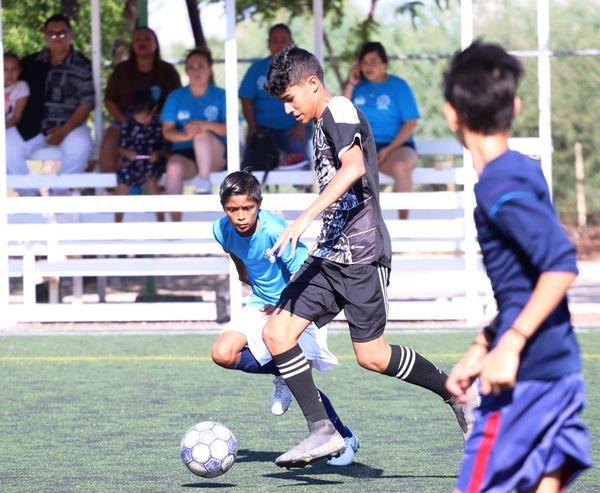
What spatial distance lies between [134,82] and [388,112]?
7.69ft

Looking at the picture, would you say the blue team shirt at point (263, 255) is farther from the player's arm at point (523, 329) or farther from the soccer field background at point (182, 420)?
the player's arm at point (523, 329)

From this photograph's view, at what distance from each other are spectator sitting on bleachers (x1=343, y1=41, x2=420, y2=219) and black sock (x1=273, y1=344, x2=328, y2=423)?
5.97 meters

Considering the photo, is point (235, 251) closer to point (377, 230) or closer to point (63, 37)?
point (377, 230)

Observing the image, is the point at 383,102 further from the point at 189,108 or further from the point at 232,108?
the point at 189,108

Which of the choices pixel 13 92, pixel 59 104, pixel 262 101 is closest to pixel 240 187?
pixel 262 101

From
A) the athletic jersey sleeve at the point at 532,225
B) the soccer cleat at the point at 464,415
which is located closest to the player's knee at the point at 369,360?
the soccer cleat at the point at 464,415

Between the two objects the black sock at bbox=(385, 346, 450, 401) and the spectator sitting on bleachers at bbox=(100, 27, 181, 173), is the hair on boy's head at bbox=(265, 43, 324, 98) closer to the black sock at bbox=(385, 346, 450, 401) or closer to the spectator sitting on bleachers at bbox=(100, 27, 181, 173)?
the black sock at bbox=(385, 346, 450, 401)

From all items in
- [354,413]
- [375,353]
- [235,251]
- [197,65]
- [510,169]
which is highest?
[197,65]

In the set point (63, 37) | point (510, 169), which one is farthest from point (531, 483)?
point (63, 37)

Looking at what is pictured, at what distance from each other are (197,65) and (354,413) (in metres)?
5.22

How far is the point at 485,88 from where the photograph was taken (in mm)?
3396

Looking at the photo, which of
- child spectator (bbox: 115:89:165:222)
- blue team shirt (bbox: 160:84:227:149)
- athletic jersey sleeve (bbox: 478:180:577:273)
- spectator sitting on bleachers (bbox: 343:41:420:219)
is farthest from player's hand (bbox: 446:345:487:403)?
child spectator (bbox: 115:89:165:222)

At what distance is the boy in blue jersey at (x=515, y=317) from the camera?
3328mm

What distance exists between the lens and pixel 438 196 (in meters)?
11.2
